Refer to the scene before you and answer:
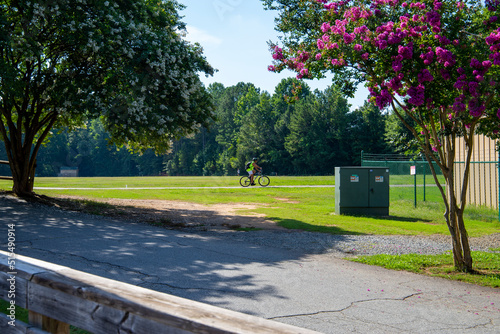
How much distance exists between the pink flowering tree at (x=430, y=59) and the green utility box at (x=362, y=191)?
7.64 metres

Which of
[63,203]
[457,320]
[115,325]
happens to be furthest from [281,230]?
[115,325]

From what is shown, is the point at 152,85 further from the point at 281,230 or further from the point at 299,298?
the point at 299,298

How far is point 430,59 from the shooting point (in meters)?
6.95

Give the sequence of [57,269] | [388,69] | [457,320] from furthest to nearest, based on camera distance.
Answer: [388,69] < [457,320] < [57,269]

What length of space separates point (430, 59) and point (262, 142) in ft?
267

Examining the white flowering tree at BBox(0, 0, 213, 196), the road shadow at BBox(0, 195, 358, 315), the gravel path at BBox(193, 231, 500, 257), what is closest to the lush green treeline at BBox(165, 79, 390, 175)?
the white flowering tree at BBox(0, 0, 213, 196)

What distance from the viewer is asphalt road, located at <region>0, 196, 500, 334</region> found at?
4.94 m

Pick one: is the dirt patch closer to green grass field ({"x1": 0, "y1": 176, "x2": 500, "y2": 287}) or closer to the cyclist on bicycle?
green grass field ({"x1": 0, "y1": 176, "x2": 500, "y2": 287})

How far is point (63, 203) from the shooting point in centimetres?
1669

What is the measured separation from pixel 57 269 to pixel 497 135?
8010mm

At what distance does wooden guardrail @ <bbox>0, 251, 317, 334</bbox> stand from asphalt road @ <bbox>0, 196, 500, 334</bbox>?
9.09ft

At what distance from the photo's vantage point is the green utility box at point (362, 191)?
1577 centimetres

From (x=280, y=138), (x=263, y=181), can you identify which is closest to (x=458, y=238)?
(x=263, y=181)

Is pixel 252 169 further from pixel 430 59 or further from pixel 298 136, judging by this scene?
pixel 298 136
